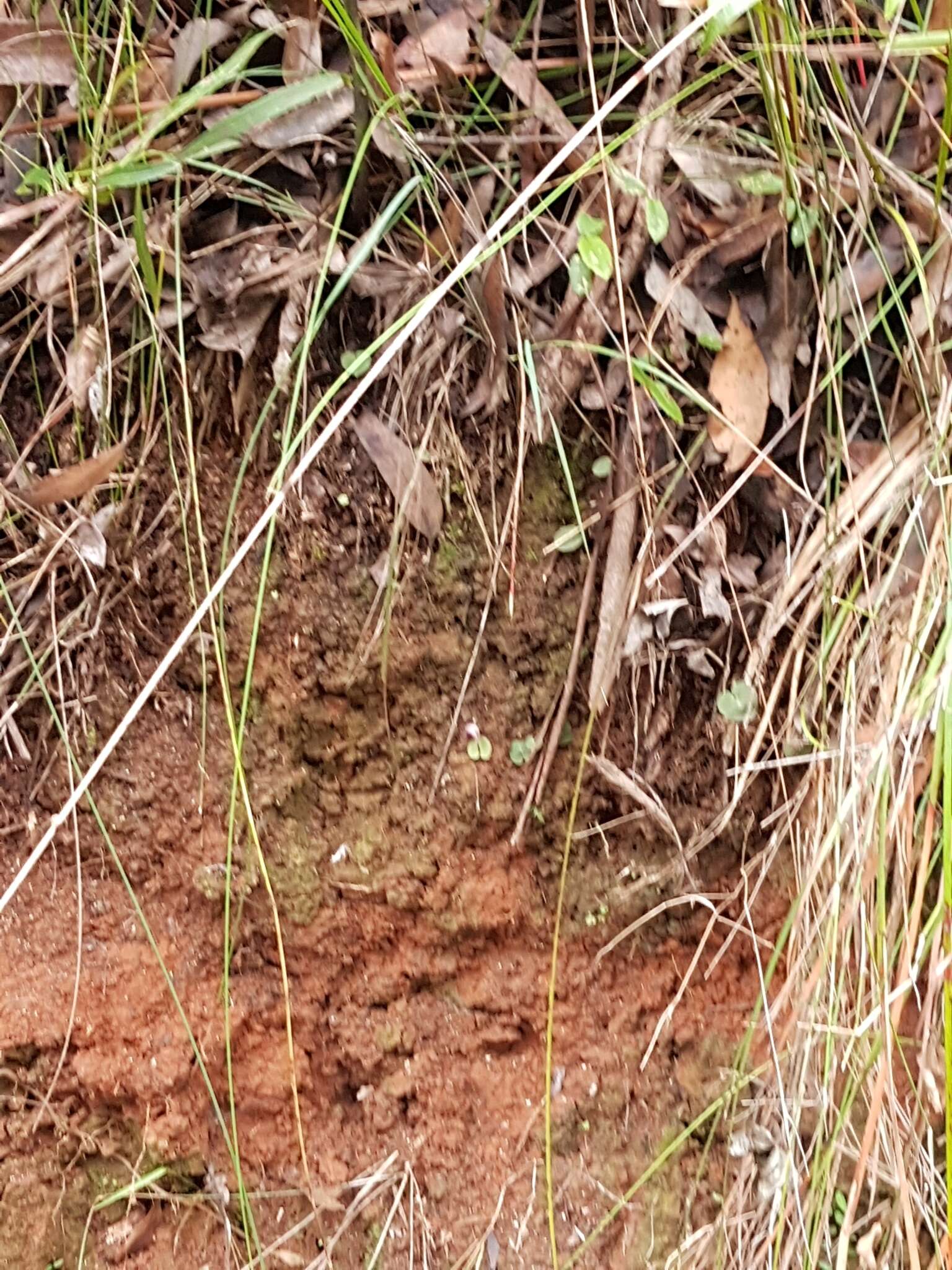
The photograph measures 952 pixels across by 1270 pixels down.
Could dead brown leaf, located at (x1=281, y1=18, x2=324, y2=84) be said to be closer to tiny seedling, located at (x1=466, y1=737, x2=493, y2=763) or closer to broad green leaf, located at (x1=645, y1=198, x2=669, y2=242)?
broad green leaf, located at (x1=645, y1=198, x2=669, y2=242)

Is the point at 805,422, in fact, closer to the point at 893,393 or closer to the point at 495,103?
the point at 893,393

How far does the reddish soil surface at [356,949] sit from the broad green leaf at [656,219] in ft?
0.90

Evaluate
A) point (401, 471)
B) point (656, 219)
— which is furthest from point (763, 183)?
point (401, 471)

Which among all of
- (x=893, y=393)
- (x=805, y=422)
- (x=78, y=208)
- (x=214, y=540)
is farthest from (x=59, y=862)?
(x=893, y=393)

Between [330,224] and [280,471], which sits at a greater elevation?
[330,224]

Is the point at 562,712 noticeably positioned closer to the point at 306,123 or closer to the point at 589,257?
the point at 589,257

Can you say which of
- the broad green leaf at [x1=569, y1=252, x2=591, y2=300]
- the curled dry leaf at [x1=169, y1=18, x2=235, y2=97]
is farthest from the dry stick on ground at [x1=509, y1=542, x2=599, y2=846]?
the curled dry leaf at [x1=169, y1=18, x2=235, y2=97]

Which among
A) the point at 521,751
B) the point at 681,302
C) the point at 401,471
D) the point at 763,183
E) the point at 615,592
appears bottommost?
the point at 521,751

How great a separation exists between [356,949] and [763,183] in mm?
978

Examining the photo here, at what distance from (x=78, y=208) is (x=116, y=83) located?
14 cm

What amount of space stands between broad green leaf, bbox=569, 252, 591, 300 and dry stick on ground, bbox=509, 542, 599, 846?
0.28 m

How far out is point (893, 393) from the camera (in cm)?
107

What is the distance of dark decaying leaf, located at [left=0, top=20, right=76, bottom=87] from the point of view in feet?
3.35

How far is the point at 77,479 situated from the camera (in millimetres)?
1044
